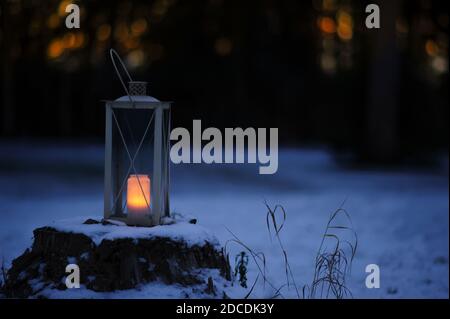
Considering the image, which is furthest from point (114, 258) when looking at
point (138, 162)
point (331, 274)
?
point (331, 274)

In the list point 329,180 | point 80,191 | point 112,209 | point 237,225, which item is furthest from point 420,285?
point 329,180

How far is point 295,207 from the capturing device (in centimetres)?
807

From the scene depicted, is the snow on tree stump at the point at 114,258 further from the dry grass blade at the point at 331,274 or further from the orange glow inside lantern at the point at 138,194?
the dry grass blade at the point at 331,274

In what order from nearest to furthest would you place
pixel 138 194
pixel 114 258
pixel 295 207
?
pixel 114 258
pixel 138 194
pixel 295 207

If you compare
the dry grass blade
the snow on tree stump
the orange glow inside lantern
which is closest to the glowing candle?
the orange glow inside lantern

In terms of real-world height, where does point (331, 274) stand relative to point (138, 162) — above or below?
below

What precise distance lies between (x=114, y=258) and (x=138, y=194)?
0.36 m

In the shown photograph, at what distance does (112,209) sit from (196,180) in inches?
316

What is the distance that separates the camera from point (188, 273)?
3.19 metres

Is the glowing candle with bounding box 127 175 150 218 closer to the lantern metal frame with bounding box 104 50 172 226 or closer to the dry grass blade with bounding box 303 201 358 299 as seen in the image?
the lantern metal frame with bounding box 104 50 172 226

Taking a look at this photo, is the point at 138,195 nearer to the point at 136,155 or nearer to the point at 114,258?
the point at 136,155

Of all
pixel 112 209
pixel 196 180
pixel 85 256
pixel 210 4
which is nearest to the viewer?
pixel 85 256

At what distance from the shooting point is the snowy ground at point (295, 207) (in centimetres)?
520
